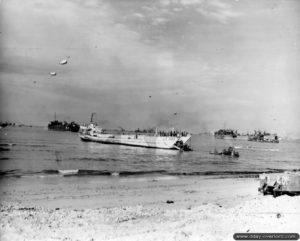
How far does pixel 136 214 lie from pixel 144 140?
55.8 metres

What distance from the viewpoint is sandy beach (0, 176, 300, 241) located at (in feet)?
26.7

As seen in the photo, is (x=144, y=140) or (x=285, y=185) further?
(x=144, y=140)

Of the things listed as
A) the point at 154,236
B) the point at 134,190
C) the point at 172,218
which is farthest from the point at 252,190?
the point at 154,236

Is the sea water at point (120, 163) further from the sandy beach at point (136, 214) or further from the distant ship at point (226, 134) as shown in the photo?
the distant ship at point (226, 134)

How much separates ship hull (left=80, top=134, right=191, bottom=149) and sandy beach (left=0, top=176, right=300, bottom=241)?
46572mm

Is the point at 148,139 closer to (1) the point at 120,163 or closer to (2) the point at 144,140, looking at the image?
(2) the point at 144,140

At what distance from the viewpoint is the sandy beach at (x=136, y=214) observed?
815 centimetres

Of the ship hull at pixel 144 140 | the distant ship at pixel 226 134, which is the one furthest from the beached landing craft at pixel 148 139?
the distant ship at pixel 226 134

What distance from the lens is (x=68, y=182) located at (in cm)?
1989

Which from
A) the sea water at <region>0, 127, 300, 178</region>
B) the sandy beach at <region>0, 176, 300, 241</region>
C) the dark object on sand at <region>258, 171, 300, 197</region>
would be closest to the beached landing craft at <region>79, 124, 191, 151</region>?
the sea water at <region>0, 127, 300, 178</region>

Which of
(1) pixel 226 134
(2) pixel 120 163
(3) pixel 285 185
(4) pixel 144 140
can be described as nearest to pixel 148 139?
(4) pixel 144 140

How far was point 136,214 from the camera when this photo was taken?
10977 mm

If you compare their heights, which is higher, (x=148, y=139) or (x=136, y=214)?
(x=148, y=139)

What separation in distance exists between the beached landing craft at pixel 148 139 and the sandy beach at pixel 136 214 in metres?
45.9
